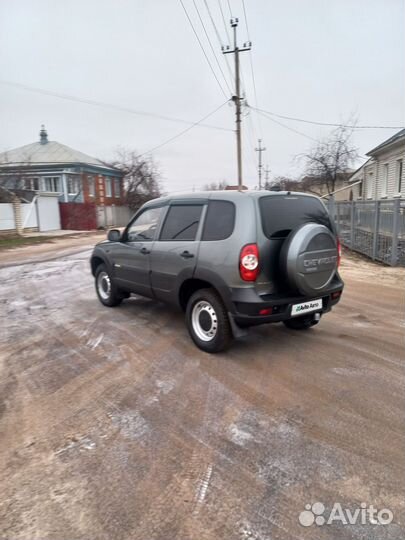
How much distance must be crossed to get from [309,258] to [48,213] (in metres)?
25.4

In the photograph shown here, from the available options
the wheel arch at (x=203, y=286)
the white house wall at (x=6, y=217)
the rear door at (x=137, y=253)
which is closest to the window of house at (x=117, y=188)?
the white house wall at (x=6, y=217)

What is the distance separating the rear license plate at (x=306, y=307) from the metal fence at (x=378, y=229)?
6656 mm

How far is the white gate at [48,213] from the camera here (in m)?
24.9

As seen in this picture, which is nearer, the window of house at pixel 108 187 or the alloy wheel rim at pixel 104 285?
the alloy wheel rim at pixel 104 285

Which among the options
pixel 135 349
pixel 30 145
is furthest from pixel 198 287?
pixel 30 145

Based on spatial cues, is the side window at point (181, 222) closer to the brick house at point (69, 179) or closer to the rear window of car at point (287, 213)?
the rear window of car at point (287, 213)

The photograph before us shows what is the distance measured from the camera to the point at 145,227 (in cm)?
533

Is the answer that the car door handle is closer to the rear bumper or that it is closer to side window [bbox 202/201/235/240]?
side window [bbox 202/201/235/240]

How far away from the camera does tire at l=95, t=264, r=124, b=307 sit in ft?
20.0

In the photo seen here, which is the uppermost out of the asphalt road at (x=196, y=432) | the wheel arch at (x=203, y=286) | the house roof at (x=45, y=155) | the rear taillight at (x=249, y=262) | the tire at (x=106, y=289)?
the house roof at (x=45, y=155)

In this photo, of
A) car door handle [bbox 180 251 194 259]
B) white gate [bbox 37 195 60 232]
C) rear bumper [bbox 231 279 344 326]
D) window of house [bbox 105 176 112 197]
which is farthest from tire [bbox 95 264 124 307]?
window of house [bbox 105 176 112 197]

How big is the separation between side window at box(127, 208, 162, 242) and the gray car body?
109mm

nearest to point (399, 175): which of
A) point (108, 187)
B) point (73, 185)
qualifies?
point (73, 185)

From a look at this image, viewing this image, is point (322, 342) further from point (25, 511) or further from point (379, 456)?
point (25, 511)
